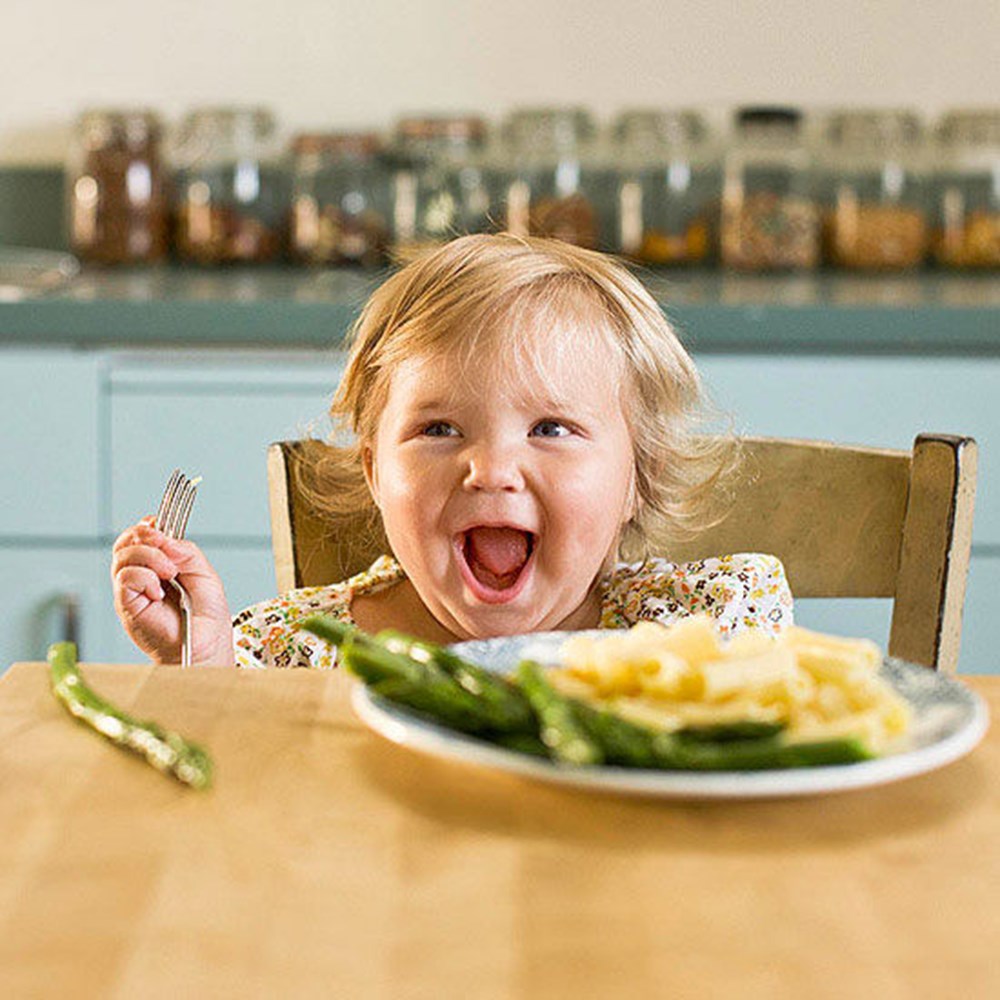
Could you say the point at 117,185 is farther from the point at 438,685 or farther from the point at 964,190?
the point at 438,685

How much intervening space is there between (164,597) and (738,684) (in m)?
0.59

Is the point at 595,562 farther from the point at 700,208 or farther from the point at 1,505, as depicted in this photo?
the point at 700,208

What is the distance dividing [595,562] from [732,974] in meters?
0.78

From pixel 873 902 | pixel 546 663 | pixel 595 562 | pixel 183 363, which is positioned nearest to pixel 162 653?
pixel 595 562

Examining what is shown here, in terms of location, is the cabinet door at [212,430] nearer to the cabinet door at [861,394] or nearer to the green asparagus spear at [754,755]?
the cabinet door at [861,394]

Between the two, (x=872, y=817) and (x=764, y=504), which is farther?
(x=764, y=504)

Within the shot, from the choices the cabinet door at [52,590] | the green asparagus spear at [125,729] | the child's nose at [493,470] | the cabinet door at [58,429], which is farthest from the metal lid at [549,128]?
the green asparagus spear at [125,729]

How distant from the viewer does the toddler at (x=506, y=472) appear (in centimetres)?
125

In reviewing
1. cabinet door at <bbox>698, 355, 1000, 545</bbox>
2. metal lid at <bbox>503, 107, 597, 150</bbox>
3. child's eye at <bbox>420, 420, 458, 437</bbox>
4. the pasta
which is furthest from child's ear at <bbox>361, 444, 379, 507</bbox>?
metal lid at <bbox>503, 107, 597, 150</bbox>

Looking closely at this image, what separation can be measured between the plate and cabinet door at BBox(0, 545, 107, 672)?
1514 millimetres

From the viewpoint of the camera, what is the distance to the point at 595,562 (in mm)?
1296

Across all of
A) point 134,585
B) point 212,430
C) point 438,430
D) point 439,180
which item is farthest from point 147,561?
point 439,180

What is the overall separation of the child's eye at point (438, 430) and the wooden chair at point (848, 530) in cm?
13

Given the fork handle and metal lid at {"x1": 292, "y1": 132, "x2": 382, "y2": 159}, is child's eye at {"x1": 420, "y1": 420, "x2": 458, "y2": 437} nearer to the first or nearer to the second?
the fork handle
